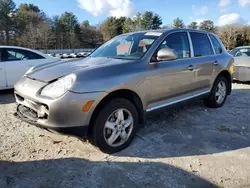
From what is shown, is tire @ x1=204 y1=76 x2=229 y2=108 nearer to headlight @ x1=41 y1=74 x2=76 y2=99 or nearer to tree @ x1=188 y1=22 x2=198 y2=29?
headlight @ x1=41 y1=74 x2=76 y2=99

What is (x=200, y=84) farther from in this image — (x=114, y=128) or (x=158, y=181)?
(x=158, y=181)

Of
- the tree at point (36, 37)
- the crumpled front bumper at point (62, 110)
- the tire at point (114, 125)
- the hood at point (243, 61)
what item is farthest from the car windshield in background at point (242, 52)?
the tree at point (36, 37)

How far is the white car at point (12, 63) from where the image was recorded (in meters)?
6.35

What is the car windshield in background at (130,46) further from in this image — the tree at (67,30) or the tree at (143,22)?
the tree at (143,22)

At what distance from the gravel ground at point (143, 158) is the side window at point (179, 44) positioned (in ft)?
4.20

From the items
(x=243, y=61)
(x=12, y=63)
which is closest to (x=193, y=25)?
(x=243, y=61)

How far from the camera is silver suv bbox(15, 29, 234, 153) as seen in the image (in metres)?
2.71

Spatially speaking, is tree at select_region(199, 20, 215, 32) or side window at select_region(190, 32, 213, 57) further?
tree at select_region(199, 20, 215, 32)

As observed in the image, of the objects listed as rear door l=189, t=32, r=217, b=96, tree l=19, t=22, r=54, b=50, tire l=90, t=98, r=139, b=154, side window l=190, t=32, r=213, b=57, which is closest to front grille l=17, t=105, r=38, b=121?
tire l=90, t=98, r=139, b=154

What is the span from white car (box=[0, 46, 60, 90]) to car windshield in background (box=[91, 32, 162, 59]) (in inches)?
110

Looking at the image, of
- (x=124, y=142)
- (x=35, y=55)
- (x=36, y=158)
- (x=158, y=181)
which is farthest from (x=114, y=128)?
(x=35, y=55)

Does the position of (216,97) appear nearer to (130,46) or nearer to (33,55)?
(130,46)

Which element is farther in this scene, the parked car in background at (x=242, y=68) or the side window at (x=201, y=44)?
the parked car in background at (x=242, y=68)

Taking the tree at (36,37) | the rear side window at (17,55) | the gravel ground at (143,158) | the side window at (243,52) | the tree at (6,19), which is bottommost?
the gravel ground at (143,158)
